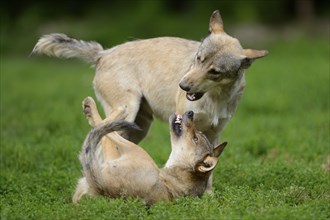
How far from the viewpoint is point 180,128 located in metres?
8.13

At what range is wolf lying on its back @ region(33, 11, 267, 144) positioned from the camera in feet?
26.1

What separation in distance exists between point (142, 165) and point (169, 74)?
1738 mm

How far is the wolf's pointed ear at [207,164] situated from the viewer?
7836mm

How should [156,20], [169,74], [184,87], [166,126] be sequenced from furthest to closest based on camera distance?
[156,20]
[166,126]
[169,74]
[184,87]

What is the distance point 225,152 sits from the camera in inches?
415

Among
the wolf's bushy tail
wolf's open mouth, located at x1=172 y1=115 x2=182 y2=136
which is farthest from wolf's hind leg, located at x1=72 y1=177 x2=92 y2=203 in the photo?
the wolf's bushy tail

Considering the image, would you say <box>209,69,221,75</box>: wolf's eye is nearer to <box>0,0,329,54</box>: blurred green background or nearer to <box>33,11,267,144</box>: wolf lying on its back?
<box>33,11,267,144</box>: wolf lying on its back

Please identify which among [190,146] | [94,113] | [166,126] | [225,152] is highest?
[94,113]

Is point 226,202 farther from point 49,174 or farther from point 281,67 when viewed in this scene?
point 281,67

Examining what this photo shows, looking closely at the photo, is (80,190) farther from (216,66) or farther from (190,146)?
(216,66)

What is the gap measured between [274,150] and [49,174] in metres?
3.57

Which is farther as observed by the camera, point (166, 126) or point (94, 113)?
point (166, 126)

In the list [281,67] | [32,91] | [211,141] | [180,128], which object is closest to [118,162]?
[180,128]

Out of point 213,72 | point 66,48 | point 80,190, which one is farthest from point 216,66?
point 66,48
